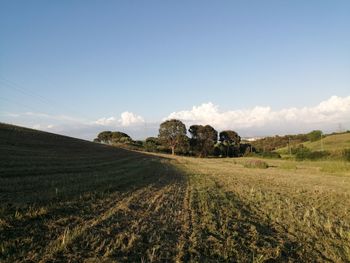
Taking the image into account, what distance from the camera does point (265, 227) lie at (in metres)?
11.2

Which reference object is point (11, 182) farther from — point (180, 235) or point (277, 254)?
point (277, 254)

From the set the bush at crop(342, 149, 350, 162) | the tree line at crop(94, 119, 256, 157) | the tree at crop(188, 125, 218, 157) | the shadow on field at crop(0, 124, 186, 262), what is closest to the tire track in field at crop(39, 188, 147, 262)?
the shadow on field at crop(0, 124, 186, 262)

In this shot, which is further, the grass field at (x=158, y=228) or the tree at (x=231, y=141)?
the tree at (x=231, y=141)

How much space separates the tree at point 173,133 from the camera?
370 ft

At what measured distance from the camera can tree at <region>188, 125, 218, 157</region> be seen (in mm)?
117594

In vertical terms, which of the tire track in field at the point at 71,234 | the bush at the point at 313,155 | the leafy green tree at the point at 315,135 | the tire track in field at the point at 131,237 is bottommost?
the tire track in field at the point at 131,237

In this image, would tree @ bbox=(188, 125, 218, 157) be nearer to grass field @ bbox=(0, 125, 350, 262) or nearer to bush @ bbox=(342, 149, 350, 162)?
bush @ bbox=(342, 149, 350, 162)

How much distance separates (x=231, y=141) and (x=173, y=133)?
2846cm

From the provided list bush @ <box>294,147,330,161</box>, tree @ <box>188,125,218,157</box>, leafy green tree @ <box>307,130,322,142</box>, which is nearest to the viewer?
bush @ <box>294,147,330,161</box>

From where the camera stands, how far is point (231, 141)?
5017 inches

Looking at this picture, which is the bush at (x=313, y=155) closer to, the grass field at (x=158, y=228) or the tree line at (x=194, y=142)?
the tree line at (x=194, y=142)

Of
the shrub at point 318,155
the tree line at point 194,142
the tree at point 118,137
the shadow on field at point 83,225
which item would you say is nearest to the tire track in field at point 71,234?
the shadow on field at point 83,225

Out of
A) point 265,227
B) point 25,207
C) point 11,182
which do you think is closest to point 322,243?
point 265,227

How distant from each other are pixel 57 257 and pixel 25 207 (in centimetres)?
491
